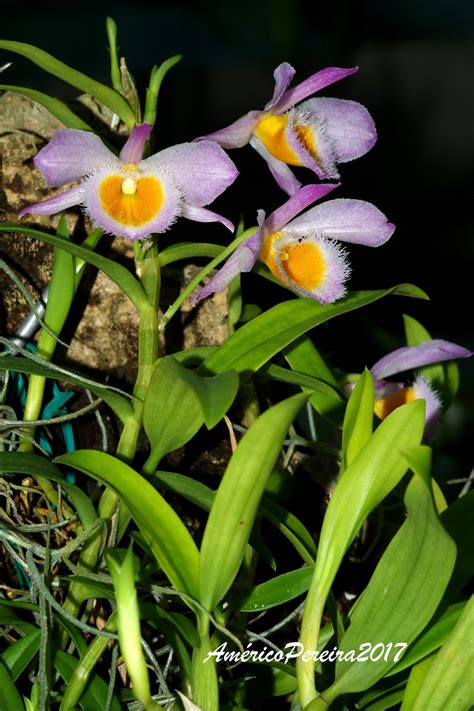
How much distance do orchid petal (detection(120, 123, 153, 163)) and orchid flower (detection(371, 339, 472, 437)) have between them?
38 cm

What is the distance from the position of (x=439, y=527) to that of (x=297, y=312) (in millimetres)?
317

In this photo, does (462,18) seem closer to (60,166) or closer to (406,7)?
(406,7)

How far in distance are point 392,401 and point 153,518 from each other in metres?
0.44

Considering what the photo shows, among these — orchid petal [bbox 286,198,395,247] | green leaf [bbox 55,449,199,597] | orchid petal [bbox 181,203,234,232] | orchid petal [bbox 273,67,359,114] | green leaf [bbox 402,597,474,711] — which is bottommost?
green leaf [bbox 402,597,474,711]

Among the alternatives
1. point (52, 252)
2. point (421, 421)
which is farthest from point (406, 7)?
point (421, 421)

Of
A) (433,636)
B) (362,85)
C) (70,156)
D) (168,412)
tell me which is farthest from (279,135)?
(362,85)

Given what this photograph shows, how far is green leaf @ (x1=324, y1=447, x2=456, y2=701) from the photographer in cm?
68

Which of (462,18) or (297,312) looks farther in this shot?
(462,18)

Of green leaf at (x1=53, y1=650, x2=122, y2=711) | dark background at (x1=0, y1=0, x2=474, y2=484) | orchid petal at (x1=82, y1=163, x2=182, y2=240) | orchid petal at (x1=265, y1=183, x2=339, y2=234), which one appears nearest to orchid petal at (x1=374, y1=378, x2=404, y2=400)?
orchid petal at (x1=265, y1=183, x2=339, y2=234)

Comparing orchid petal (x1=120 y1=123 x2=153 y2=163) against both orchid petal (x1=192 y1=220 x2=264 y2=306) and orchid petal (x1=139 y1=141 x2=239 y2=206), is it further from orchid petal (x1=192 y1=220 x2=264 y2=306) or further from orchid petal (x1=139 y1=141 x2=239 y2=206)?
orchid petal (x1=192 y1=220 x2=264 y2=306)

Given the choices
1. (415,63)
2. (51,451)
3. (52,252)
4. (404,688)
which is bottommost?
(404,688)

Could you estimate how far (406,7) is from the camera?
3.43m

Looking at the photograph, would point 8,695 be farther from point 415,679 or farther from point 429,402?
point 429,402

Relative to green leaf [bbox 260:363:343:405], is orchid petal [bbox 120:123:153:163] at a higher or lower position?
higher
